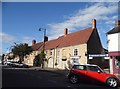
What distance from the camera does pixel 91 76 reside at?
54.3 feet

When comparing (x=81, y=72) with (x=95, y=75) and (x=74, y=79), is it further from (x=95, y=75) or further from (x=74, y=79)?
(x=95, y=75)

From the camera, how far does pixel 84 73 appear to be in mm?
16859

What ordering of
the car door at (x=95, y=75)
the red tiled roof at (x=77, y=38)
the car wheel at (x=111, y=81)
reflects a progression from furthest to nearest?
the red tiled roof at (x=77, y=38) < the car door at (x=95, y=75) < the car wheel at (x=111, y=81)

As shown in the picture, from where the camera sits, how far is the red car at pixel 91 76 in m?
16.1

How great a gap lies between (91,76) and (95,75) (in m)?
0.31

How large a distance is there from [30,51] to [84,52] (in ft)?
94.6

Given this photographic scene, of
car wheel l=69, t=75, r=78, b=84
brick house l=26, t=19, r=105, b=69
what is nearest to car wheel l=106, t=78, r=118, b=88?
car wheel l=69, t=75, r=78, b=84

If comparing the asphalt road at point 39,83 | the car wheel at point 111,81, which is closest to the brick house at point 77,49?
the asphalt road at point 39,83

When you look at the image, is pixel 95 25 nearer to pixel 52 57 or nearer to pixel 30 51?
pixel 52 57

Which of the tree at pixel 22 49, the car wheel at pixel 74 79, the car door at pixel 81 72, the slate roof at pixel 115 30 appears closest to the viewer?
the car door at pixel 81 72

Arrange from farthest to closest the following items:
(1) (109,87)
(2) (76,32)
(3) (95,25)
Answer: (2) (76,32), (3) (95,25), (1) (109,87)

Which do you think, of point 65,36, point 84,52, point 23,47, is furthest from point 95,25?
point 23,47

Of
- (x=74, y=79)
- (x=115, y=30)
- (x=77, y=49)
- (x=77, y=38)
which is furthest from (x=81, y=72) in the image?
(x=77, y=38)

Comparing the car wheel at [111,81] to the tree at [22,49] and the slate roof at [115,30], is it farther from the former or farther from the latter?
the tree at [22,49]
